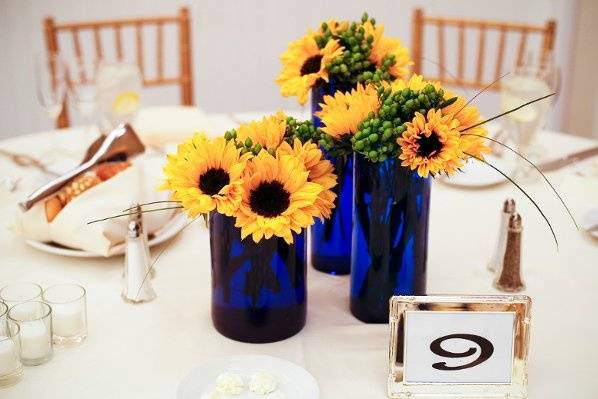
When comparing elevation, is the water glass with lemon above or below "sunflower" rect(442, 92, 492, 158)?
below

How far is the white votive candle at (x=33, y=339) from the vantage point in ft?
3.13

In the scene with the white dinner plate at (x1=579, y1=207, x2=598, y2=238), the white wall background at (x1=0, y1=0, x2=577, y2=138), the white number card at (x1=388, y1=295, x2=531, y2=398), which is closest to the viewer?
the white number card at (x1=388, y1=295, x2=531, y2=398)

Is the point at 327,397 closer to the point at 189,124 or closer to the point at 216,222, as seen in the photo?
the point at 216,222

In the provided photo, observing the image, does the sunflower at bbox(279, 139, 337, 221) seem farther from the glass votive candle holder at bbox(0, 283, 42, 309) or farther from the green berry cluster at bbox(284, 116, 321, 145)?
the glass votive candle holder at bbox(0, 283, 42, 309)

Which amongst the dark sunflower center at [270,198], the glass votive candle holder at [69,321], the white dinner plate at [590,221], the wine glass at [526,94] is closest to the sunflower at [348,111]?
the dark sunflower center at [270,198]

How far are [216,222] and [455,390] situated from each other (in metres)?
0.35

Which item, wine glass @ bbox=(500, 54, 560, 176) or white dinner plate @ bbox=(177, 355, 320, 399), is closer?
white dinner plate @ bbox=(177, 355, 320, 399)

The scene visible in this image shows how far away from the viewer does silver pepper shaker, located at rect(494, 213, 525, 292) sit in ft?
→ 3.75

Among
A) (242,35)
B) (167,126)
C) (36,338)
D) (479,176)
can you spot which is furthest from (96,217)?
(242,35)

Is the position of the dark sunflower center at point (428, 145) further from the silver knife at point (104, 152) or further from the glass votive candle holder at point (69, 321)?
the silver knife at point (104, 152)

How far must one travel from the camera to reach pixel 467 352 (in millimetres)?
910

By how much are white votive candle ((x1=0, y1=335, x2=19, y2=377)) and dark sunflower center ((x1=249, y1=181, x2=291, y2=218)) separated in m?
0.32

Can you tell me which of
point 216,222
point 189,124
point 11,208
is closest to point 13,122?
point 189,124

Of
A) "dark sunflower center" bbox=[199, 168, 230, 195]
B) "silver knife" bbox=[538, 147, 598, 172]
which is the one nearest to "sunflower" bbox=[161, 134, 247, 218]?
"dark sunflower center" bbox=[199, 168, 230, 195]
